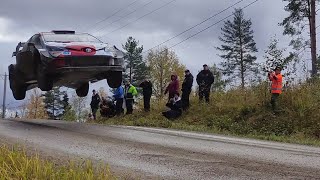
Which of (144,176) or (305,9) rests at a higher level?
(305,9)

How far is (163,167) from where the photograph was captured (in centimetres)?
618

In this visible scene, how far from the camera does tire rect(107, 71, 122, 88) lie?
41.5 feet

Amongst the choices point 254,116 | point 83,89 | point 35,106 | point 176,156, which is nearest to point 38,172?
point 176,156

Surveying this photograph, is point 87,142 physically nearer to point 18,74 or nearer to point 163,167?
point 163,167

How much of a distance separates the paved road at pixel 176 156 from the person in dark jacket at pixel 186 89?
6.90 meters

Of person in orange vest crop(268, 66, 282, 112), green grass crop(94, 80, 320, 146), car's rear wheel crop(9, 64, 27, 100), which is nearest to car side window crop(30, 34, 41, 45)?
car's rear wheel crop(9, 64, 27, 100)

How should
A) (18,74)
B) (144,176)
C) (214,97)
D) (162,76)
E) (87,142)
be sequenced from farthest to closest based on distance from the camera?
1. (162,76)
2. (214,97)
3. (18,74)
4. (87,142)
5. (144,176)

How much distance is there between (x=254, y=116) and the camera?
1503 cm

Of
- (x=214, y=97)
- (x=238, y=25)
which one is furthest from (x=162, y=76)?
(x=214, y=97)

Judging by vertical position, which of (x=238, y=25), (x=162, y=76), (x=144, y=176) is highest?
(x=238, y=25)

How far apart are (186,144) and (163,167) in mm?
2650

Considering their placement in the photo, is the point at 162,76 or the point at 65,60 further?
the point at 162,76

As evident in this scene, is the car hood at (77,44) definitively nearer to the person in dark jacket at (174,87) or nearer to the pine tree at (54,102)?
the person in dark jacket at (174,87)

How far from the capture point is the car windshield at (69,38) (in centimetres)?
1211
